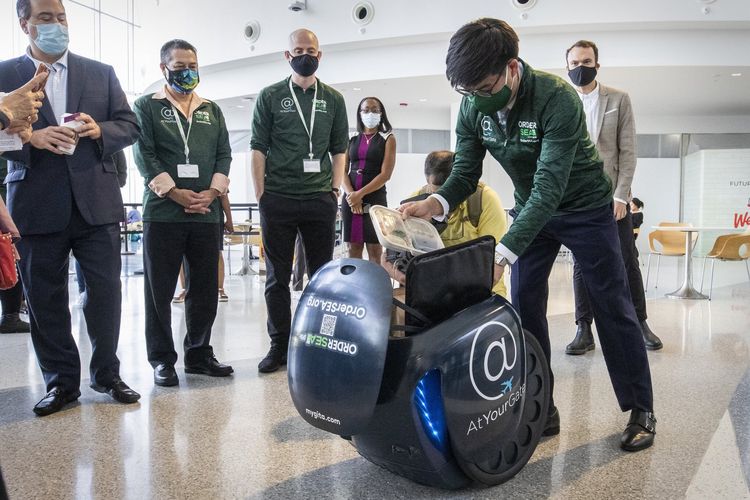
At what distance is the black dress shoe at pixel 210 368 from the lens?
2910 mm

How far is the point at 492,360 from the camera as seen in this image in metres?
1.53

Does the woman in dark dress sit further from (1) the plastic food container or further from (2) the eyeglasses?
(2) the eyeglasses

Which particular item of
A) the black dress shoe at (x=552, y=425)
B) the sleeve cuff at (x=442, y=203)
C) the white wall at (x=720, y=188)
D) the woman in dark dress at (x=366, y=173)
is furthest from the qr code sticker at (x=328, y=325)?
the white wall at (x=720, y=188)

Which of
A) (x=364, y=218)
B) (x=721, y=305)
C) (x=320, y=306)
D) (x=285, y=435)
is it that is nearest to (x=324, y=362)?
(x=320, y=306)

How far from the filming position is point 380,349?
137 cm

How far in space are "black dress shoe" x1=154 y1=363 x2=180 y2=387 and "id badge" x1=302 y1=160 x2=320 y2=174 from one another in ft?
3.68

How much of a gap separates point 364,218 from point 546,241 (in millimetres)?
2378

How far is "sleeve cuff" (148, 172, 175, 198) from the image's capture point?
272 cm

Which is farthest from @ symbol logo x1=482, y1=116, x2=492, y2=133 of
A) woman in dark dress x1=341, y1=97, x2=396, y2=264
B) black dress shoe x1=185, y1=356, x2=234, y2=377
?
woman in dark dress x1=341, y1=97, x2=396, y2=264

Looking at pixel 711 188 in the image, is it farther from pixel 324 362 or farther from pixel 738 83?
pixel 324 362

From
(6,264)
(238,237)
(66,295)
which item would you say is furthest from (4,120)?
(238,237)

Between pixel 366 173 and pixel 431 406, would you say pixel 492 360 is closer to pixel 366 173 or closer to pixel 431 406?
pixel 431 406

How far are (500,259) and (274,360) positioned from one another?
64.8 inches

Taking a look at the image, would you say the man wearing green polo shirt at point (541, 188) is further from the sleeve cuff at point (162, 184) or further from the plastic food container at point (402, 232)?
the sleeve cuff at point (162, 184)
